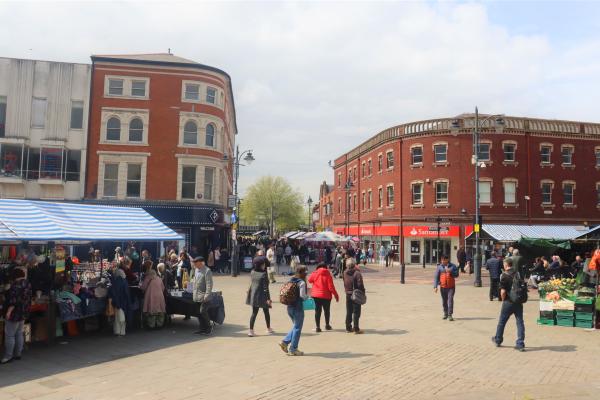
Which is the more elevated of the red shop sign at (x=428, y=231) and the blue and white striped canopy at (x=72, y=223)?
the red shop sign at (x=428, y=231)

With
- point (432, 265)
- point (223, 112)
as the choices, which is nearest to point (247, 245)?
point (223, 112)

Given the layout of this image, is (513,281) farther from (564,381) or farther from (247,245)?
(247,245)

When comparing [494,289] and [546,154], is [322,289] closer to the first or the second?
[494,289]

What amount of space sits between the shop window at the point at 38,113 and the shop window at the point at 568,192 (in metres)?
40.0

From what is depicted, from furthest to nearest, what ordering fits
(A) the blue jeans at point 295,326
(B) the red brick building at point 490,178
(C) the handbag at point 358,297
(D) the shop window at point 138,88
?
(B) the red brick building at point 490,178 < (D) the shop window at point 138,88 < (C) the handbag at point 358,297 < (A) the blue jeans at point 295,326

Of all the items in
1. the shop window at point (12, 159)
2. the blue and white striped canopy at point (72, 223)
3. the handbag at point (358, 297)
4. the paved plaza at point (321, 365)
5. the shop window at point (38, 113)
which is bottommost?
the paved plaza at point (321, 365)

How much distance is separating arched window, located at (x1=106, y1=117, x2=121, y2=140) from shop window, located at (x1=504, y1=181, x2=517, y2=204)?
97.4ft

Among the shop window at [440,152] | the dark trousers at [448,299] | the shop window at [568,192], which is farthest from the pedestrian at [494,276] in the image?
the shop window at [568,192]

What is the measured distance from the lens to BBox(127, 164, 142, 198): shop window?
3028 centimetres

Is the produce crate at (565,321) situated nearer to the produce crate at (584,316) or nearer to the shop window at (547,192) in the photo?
the produce crate at (584,316)

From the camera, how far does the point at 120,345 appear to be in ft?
31.3

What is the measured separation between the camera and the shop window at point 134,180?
1192 inches

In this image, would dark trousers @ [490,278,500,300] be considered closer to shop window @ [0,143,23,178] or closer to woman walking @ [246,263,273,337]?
woman walking @ [246,263,273,337]

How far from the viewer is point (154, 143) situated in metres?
30.4
